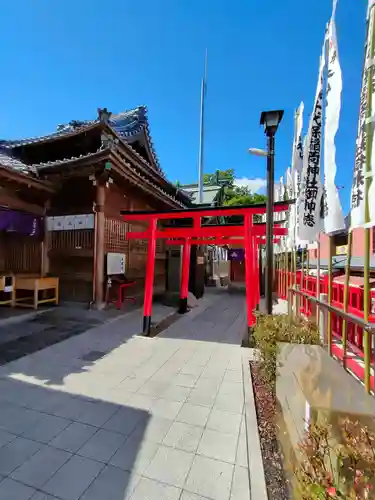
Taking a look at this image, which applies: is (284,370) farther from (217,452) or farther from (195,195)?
(195,195)

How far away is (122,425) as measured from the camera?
2.75 metres

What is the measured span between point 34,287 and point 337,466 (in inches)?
323

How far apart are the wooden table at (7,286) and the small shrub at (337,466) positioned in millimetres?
8171

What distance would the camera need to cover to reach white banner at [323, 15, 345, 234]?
312 centimetres

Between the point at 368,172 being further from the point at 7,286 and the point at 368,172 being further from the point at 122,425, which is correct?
the point at 7,286

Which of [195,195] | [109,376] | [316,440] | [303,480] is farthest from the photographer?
[195,195]

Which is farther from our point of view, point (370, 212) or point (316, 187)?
point (316, 187)

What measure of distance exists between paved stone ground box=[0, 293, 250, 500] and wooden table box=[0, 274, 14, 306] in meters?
3.54

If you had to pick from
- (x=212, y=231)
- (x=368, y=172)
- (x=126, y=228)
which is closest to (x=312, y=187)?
(x=368, y=172)

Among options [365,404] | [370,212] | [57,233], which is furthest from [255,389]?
[57,233]

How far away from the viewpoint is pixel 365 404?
178 cm

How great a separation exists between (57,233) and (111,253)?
6.27 ft

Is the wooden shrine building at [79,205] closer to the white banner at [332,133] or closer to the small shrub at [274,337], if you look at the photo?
the white banner at [332,133]

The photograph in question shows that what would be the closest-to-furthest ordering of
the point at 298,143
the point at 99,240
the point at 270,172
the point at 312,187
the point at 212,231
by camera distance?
the point at 312,187
the point at 270,172
the point at 298,143
the point at 212,231
the point at 99,240
